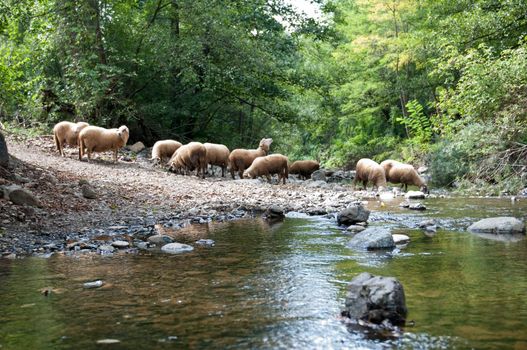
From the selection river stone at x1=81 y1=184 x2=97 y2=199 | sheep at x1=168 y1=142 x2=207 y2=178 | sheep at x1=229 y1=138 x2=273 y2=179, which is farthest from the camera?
sheep at x1=229 y1=138 x2=273 y2=179

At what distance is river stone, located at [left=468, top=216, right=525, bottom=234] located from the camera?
8785 millimetres

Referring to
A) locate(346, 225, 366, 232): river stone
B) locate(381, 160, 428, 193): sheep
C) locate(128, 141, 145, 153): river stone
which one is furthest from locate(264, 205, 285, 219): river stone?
locate(128, 141, 145, 153): river stone

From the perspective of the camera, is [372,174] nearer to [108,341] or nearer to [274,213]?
[274,213]

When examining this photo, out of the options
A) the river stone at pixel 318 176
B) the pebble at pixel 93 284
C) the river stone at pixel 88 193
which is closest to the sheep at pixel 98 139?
the river stone at pixel 88 193

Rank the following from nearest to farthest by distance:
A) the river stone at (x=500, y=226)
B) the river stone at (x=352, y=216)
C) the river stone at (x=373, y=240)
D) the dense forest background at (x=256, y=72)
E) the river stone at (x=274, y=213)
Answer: the river stone at (x=373, y=240) → the river stone at (x=500, y=226) → the river stone at (x=352, y=216) → the river stone at (x=274, y=213) → the dense forest background at (x=256, y=72)

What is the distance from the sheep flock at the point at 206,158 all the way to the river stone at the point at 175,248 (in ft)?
34.7

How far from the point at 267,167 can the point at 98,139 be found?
5.92 m

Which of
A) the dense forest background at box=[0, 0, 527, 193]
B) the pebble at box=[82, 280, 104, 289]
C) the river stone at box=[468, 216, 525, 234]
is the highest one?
the dense forest background at box=[0, 0, 527, 193]

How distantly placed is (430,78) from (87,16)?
57.5 feet

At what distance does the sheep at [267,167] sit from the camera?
19.6 meters

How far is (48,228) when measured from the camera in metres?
8.71

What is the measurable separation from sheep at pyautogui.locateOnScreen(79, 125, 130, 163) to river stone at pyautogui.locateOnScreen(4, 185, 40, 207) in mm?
7712

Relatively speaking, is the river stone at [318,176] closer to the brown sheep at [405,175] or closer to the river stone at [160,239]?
the brown sheep at [405,175]

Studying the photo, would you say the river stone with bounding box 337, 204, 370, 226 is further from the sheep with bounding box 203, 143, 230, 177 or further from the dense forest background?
the sheep with bounding box 203, 143, 230, 177
